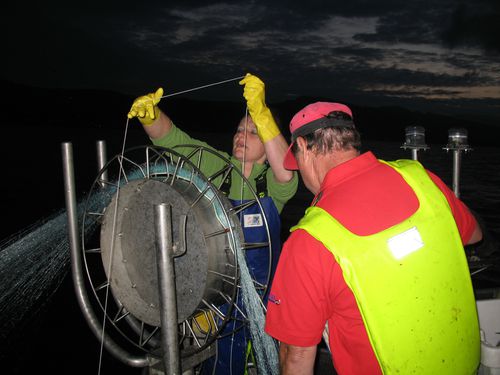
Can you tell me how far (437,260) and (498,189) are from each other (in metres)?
35.2

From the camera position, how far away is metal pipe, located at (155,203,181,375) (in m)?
1.58

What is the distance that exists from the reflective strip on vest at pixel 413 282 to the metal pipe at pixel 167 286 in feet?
1.79

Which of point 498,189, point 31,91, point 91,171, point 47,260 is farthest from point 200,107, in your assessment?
point 47,260

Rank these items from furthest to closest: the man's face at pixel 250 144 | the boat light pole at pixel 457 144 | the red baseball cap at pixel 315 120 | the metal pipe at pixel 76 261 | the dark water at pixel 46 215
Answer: the dark water at pixel 46 215
the boat light pole at pixel 457 144
the man's face at pixel 250 144
the metal pipe at pixel 76 261
the red baseball cap at pixel 315 120

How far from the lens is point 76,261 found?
8.43 feet

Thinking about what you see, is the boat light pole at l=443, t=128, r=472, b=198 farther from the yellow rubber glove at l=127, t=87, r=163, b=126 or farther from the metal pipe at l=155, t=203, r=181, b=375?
the metal pipe at l=155, t=203, r=181, b=375

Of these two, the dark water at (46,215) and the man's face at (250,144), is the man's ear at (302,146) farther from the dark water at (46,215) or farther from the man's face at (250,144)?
the dark water at (46,215)

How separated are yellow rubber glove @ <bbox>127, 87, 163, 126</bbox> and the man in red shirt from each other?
1455mm

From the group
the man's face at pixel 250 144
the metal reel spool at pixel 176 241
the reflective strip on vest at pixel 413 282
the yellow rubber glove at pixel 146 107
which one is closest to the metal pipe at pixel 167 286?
the metal reel spool at pixel 176 241

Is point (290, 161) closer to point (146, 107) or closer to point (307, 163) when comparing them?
point (307, 163)

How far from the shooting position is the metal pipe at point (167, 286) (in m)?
1.58

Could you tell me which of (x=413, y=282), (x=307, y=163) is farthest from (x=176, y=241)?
(x=413, y=282)

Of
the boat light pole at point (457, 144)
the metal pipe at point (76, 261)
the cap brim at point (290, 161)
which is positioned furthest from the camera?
the boat light pole at point (457, 144)

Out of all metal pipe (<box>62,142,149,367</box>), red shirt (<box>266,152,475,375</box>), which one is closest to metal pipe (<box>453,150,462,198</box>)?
red shirt (<box>266,152,475,375</box>)
